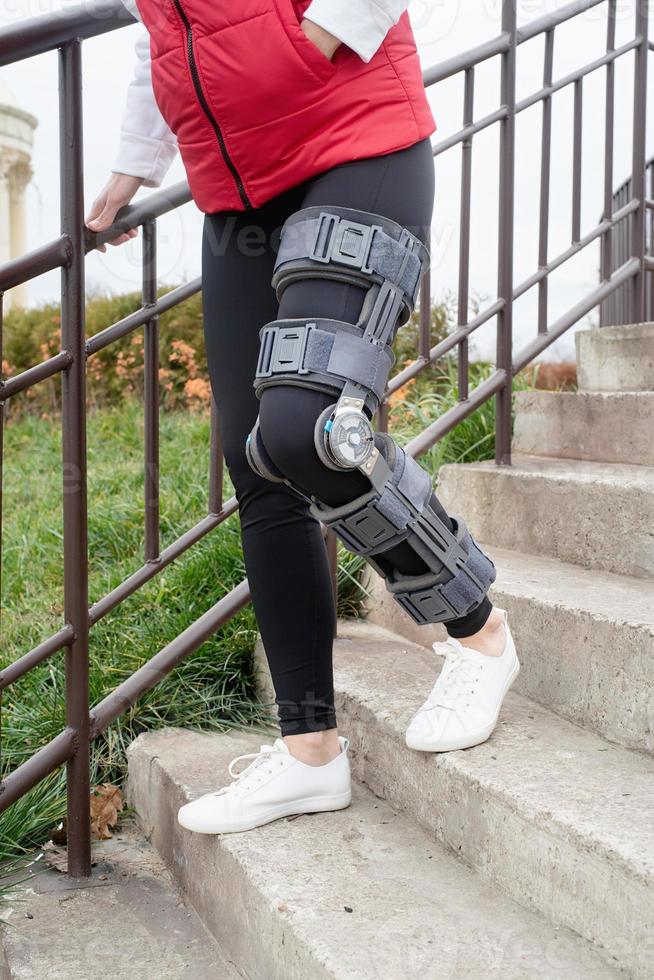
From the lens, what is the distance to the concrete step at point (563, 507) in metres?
2.04

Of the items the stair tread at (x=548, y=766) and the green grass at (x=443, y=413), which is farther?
the green grass at (x=443, y=413)

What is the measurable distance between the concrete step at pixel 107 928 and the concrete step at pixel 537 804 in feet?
1.34

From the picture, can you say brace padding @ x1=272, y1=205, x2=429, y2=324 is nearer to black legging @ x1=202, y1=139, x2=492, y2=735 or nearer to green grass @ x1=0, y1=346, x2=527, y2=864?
black legging @ x1=202, y1=139, x2=492, y2=735

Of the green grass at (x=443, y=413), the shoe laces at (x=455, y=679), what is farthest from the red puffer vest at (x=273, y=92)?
the green grass at (x=443, y=413)

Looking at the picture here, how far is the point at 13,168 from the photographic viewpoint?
19.3 m

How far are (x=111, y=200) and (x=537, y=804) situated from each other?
4.11 ft

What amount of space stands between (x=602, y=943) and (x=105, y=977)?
2.41ft

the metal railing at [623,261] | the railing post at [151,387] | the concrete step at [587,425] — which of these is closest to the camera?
the railing post at [151,387]

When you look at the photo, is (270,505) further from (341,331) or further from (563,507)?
(563,507)

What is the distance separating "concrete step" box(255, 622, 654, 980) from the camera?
1.18m

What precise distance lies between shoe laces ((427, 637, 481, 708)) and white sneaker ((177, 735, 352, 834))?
0.68 ft

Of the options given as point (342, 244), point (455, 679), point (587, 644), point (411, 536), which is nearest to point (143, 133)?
point (342, 244)

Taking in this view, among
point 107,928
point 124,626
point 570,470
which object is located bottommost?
point 107,928

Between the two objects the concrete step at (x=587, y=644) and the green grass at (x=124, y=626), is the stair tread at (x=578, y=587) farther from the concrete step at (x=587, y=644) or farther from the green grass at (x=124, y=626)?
the green grass at (x=124, y=626)
